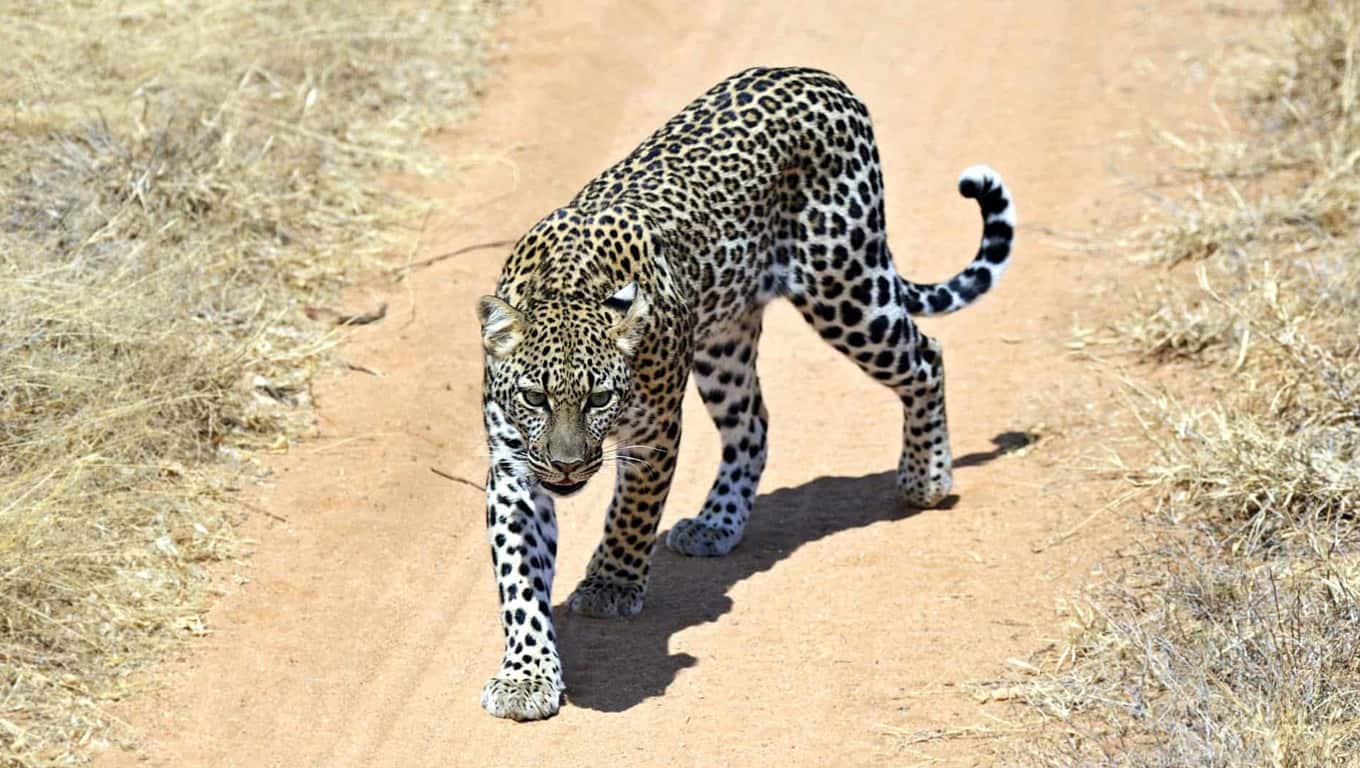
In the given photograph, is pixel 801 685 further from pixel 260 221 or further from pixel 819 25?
pixel 819 25

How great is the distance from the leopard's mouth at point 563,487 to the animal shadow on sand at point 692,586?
0.93m

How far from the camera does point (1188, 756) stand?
589cm

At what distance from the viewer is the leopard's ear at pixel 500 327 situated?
6.77m

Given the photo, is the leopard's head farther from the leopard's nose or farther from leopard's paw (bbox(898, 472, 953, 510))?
leopard's paw (bbox(898, 472, 953, 510))

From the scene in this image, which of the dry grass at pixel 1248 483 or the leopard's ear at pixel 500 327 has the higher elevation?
the leopard's ear at pixel 500 327

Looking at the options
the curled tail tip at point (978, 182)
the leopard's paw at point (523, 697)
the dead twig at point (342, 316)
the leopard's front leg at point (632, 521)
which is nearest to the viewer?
the leopard's paw at point (523, 697)

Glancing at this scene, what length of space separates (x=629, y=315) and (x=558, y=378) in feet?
1.50

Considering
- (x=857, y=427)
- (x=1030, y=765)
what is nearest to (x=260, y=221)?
(x=857, y=427)

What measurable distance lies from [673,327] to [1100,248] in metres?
5.09

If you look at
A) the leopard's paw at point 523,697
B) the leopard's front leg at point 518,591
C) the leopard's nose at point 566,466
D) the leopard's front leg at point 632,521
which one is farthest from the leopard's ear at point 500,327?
the leopard's paw at point 523,697

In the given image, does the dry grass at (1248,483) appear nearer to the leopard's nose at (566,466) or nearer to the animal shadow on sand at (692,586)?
the animal shadow on sand at (692,586)

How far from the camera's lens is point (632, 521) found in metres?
7.67

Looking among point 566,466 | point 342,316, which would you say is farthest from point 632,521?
point 342,316

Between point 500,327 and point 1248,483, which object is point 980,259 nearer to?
point 1248,483
